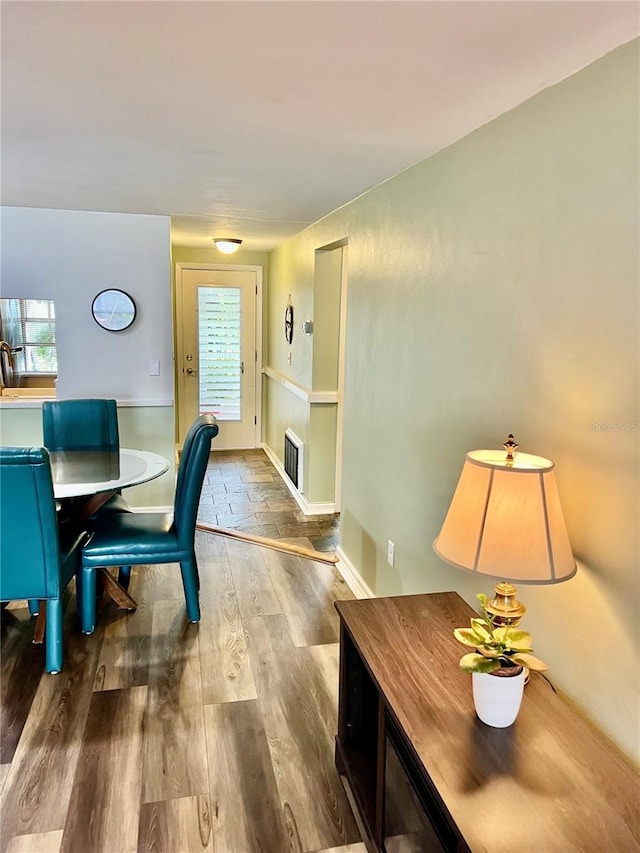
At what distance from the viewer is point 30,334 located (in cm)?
455

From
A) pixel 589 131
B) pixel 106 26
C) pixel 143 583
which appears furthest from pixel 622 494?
pixel 143 583

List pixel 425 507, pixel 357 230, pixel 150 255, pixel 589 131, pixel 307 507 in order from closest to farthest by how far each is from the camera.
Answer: pixel 589 131 → pixel 425 507 → pixel 357 230 → pixel 150 255 → pixel 307 507

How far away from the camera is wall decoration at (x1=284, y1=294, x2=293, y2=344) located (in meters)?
5.12

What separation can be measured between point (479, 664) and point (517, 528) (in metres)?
0.31

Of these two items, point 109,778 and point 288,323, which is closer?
point 109,778

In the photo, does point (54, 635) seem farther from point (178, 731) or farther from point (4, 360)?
point (4, 360)

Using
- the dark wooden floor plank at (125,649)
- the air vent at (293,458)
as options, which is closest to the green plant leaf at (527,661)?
the dark wooden floor plank at (125,649)

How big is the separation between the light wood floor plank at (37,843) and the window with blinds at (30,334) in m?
3.52

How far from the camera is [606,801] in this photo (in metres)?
1.12

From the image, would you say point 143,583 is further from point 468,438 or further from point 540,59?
point 540,59

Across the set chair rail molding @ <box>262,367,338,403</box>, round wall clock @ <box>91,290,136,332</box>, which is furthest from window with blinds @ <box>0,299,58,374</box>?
chair rail molding @ <box>262,367,338,403</box>

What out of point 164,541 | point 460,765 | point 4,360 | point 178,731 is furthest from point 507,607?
point 4,360

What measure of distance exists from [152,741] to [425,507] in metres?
1.37

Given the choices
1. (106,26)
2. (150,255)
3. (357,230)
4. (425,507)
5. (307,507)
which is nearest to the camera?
(106,26)
